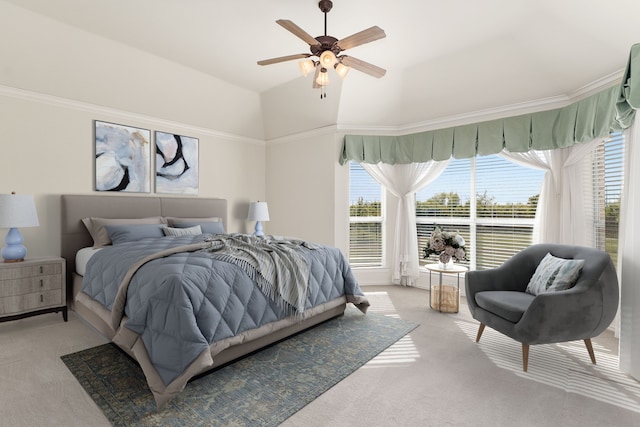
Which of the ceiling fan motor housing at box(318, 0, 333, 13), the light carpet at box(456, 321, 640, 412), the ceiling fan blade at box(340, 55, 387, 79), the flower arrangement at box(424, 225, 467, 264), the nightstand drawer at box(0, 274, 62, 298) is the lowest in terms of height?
the light carpet at box(456, 321, 640, 412)

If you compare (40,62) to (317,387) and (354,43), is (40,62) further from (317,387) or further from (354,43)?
(317,387)

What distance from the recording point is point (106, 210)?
12.9ft

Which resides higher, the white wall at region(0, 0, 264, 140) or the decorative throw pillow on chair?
the white wall at region(0, 0, 264, 140)

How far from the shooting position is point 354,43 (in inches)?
99.5

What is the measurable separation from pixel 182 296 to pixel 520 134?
13.3 feet

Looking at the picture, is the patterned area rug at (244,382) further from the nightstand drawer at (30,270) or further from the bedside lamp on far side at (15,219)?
the bedside lamp on far side at (15,219)

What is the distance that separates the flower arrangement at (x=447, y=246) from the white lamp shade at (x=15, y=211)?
4.12m

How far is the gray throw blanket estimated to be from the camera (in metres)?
2.50

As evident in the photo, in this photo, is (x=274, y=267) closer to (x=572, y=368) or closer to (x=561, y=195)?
(x=572, y=368)

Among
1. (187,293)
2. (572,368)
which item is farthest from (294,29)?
(572,368)

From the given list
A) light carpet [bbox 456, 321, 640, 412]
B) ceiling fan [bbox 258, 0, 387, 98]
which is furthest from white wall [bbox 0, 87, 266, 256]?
light carpet [bbox 456, 321, 640, 412]

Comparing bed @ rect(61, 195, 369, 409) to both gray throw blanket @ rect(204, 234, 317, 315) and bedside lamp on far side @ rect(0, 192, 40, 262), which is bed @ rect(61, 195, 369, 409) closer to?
gray throw blanket @ rect(204, 234, 317, 315)

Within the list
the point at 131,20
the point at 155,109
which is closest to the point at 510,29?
the point at 131,20

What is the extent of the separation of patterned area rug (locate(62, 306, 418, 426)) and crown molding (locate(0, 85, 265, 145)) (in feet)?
9.11
